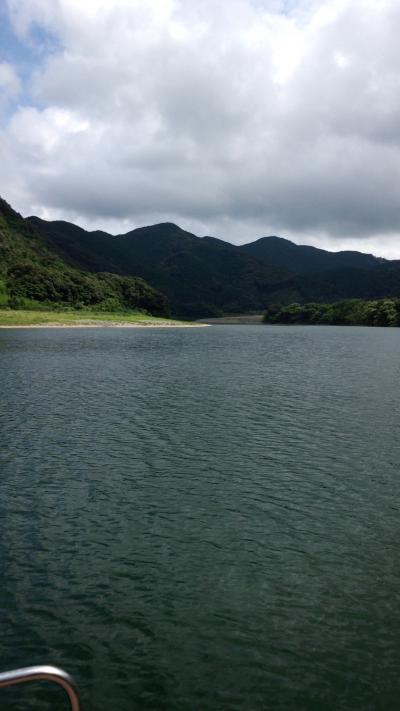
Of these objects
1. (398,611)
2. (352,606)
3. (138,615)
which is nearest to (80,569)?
(138,615)

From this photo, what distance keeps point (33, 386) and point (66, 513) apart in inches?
1600

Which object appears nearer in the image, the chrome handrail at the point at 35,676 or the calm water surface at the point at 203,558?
the chrome handrail at the point at 35,676

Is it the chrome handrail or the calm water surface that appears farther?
the calm water surface

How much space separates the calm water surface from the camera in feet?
45.9

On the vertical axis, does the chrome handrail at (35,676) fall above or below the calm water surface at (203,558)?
above

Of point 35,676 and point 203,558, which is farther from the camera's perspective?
point 203,558

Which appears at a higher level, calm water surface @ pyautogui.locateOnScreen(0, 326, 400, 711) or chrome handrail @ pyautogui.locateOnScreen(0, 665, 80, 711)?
chrome handrail @ pyautogui.locateOnScreen(0, 665, 80, 711)

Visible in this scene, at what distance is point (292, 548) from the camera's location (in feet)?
70.4

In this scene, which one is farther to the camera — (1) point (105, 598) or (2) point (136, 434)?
(2) point (136, 434)

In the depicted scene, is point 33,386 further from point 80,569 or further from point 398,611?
point 398,611

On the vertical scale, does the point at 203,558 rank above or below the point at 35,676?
below

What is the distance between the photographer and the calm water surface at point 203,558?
1399 cm

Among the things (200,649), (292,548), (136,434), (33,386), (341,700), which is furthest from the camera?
(33,386)

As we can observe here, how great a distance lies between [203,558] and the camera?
20.7m
